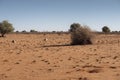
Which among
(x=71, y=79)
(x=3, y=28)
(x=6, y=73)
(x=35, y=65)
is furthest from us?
(x=3, y=28)

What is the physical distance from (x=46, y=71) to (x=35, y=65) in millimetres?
2303

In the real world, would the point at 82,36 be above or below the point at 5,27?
below

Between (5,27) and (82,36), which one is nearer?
(82,36)

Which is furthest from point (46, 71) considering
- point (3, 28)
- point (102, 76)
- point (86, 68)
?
point (3, 28)

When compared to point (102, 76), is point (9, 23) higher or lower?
higher

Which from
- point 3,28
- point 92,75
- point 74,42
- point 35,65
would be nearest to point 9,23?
point 3,28

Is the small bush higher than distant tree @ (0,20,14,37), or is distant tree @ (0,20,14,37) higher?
distant tree @ (0,20,14,37)

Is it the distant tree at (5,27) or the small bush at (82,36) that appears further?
the distant tree at (5,27)

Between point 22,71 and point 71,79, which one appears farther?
point 22,71

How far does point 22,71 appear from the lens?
14.6 metres

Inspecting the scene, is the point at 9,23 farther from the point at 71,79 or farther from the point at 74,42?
the point at 71,79

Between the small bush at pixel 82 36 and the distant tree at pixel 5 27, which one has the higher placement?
the distant tree at pixel 5 27

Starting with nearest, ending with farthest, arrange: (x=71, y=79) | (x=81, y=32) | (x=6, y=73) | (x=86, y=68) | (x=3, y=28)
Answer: (x=71, y=79) < (x=6, y=73) < (x=86, y=68) < (x=81, y=32) < (x=3, y=28)

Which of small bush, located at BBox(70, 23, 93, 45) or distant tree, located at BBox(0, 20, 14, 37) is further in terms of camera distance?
distant tree, located at BBox(0, 20, 14, 37)
